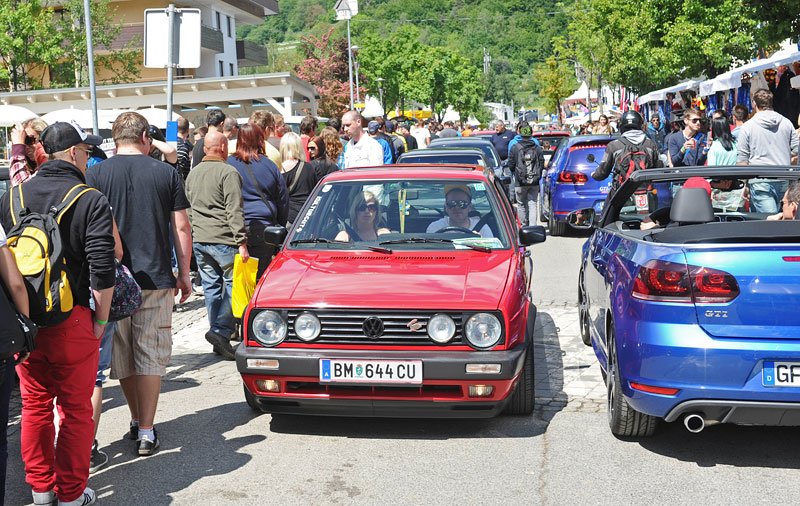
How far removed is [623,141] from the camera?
38.0ft

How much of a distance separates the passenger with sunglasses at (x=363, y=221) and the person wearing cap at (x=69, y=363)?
2.35 m

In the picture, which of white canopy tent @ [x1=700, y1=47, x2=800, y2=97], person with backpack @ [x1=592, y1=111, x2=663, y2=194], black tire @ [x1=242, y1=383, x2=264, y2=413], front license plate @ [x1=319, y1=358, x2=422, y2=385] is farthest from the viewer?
white canopy tent @ [x1=700, y1=47, x2=800, y2=97]

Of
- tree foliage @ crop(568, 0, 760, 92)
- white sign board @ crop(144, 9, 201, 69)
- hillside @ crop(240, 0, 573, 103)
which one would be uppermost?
hillside @ crop(240, 0, 573, 103)

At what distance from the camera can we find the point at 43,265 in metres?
4.39

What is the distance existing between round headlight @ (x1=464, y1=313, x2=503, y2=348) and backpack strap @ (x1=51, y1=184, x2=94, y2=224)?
7.23 ft

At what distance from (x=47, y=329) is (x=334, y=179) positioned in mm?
3064

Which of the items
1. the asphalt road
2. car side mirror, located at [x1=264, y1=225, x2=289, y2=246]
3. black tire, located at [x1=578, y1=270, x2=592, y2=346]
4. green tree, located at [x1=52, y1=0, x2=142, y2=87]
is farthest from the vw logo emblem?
green tree, located at [x1=52, y1=0, x2=142, y2=87]

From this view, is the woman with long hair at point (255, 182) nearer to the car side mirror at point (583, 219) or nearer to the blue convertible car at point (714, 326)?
the car side mirror at point (583, 219)

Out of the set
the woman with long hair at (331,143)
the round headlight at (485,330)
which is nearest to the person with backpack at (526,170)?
the woman with long hair at (331,143)

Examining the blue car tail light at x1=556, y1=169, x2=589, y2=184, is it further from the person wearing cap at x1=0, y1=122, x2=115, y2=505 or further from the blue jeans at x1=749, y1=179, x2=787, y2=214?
the person wearing cap at x1=0, y1=122, x2=115, y2=505

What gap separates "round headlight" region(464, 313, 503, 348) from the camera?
5645 millimetres

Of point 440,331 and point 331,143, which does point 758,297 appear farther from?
point 331,143

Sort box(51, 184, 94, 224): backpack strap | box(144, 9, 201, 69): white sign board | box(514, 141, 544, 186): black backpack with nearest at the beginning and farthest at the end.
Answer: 1. box(51, 184, 94, 224): backpack strap
2. box(144, 9, 201, 69): white sign board
3. box(514, 141, 544, 186): black backpack

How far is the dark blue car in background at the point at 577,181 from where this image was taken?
16391mm
